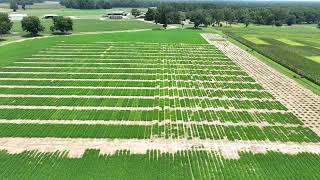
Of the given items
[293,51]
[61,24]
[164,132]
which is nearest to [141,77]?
[164,132]

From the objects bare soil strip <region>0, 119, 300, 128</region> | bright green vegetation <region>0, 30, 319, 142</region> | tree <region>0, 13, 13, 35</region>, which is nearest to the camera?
bright green vegetation <region>0, 30, 319, 142</region>

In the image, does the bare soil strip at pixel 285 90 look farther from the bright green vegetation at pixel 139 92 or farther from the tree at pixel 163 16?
the tree at pixel 163 16

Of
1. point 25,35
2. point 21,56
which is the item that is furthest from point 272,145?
point 25,35

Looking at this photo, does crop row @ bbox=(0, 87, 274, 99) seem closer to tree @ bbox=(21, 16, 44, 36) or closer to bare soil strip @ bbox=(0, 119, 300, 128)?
bare soil strip @ bbox=(0, 119, 300, 128)

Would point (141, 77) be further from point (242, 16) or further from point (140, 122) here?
point (242, 16)

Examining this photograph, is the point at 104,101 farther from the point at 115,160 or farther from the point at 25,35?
the point at 25,35

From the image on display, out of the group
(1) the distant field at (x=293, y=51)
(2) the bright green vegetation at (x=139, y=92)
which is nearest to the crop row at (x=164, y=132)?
(2) the bright green vegetation at (x=139, y=92)

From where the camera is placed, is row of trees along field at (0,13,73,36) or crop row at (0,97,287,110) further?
row of trees along field at (0,13,73,36)

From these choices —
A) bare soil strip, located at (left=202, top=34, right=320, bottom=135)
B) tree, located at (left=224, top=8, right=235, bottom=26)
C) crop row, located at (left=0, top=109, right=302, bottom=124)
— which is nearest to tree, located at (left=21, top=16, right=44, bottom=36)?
bare soil strip, located at (left=202, top=34, right=320, bottom=135)
